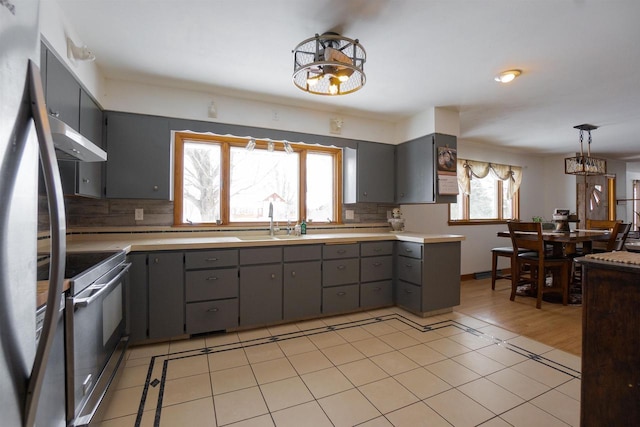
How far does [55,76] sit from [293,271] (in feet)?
7.30

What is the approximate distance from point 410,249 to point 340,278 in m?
0.83

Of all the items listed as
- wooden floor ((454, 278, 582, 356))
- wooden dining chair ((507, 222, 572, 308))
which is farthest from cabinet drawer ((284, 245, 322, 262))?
wooden dining chair ((507, 222, 572, 308))

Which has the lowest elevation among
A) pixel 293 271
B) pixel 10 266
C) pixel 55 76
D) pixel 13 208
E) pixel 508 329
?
pixel 508 329

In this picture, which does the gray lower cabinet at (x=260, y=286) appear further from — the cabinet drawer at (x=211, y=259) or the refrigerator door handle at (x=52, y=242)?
the refrigerator door handle at (x=52, y=242)

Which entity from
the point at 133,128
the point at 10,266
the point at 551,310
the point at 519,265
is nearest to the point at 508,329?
the point at 551,310

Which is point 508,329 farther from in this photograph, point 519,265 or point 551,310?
point 519,265

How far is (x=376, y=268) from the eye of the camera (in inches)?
132

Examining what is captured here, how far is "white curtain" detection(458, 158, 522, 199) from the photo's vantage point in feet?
16.6

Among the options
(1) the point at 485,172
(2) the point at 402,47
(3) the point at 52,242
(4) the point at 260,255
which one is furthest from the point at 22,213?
(1) the point at 485,172

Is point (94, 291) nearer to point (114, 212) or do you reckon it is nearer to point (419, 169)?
point (114, 212)

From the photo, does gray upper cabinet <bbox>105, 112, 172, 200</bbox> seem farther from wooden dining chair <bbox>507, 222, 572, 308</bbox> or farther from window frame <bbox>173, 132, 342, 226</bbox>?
wooden dining chair <bbox>507, 222, 572, 308</bbox>

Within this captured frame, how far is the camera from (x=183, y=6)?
5.97 feet

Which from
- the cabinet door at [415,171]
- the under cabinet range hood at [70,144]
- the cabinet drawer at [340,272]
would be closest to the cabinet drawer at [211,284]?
the cabinet drawer at [340,272]

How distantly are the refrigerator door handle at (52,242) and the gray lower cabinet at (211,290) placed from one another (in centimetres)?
195
